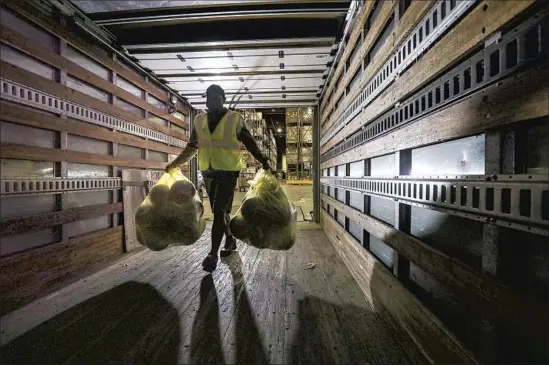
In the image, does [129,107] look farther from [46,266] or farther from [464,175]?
[464,175]

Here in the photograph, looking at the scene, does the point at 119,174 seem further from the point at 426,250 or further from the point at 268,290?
the point at 426,250

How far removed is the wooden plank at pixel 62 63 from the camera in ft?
7.48

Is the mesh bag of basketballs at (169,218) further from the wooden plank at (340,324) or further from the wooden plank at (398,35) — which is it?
the wooden plank at (398,35)

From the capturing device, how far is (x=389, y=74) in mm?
2051

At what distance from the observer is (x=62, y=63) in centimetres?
280

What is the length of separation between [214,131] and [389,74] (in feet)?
5.56

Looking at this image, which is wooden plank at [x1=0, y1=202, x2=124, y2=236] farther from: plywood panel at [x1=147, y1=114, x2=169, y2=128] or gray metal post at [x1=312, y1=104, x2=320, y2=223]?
gray metal post at [x1=312, y1=104, x2=320, y2=223]

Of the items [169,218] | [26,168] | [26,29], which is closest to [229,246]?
[169,218]

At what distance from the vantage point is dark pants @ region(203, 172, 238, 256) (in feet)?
9.55

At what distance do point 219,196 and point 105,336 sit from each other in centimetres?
154

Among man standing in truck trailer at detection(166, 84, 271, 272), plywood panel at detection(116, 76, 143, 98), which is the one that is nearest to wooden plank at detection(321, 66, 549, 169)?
man standing in truck trailer at detection(166, 84, 271, 272)

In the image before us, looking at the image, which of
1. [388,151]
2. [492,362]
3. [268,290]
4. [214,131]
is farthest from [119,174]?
[492,362]

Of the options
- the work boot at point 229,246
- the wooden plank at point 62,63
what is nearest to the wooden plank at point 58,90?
the wooden plank at point 62,63

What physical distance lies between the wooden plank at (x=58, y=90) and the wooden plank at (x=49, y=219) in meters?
1.21
